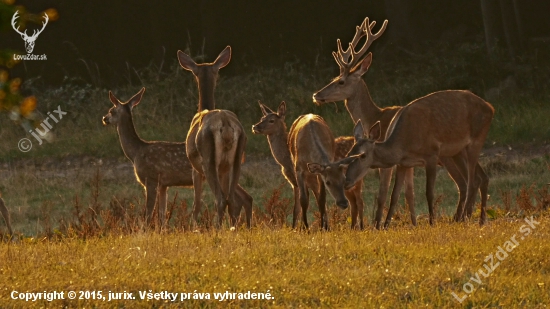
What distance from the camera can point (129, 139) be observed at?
14.1m

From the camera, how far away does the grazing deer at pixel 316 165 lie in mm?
11297

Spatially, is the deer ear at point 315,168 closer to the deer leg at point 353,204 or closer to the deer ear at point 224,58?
the deer leg at point 353,204

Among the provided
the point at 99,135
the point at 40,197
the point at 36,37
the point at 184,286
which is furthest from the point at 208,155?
the point at 36,37

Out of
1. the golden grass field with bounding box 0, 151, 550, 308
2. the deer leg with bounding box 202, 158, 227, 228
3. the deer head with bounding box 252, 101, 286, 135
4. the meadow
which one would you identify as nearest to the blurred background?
the meadow

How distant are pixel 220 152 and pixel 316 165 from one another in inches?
50.2

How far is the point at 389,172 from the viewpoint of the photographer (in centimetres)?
1286

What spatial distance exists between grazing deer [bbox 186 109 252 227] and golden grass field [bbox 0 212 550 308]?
1.45 meters

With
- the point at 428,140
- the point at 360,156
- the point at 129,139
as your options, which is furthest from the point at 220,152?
the point at 129,139

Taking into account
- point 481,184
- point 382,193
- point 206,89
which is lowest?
point 481,184

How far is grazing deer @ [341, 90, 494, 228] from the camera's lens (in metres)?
11.9

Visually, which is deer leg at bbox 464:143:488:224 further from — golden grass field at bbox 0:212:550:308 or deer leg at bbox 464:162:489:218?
golden grass field at bbox 0:212:550:308

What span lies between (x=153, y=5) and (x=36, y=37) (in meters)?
2.92

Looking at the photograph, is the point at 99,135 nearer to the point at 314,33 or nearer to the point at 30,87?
the point at 30,87

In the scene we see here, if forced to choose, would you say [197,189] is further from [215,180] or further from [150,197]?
[215,180]
